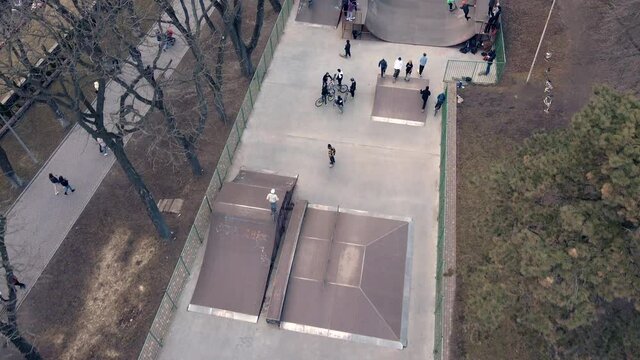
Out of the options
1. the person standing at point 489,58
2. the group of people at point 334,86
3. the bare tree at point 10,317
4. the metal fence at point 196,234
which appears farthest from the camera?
the person standing at point 489,58

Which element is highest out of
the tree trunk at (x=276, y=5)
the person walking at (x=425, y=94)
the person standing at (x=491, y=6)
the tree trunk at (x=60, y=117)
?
the person standing at (x=491, y=6)

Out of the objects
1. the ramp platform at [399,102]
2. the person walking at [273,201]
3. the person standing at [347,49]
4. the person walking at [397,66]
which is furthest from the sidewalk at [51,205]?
the person walking at [397,66]

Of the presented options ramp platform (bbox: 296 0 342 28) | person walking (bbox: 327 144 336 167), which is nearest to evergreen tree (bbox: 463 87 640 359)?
person walking (bbox: 327 144 336 167)

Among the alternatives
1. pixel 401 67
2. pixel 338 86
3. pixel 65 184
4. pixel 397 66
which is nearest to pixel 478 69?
pixel 401 67

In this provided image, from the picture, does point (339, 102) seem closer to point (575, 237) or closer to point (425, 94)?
point (425, 94)

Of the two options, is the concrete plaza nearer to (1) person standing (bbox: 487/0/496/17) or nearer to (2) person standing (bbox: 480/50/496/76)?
(2) person standing (bbox: 480/50/496/76)

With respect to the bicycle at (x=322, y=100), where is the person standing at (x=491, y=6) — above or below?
above

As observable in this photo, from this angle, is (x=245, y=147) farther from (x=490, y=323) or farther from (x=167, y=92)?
(x=490, y=323)

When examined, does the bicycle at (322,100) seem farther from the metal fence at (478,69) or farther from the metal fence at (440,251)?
the metal fence at (478,69)
